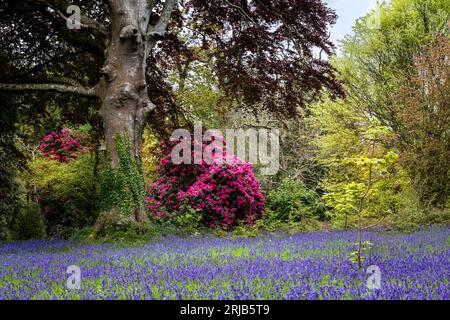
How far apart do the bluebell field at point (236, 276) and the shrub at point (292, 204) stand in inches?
324

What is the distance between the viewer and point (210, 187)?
503 inches

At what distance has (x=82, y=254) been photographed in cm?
598

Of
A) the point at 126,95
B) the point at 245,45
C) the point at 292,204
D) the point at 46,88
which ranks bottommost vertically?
the point at 292,204

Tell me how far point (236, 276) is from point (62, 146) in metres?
14.6

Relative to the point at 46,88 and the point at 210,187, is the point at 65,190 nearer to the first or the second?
the point at 210,187

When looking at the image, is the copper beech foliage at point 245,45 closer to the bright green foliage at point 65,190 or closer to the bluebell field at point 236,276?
the bright green foliage at point 65,190

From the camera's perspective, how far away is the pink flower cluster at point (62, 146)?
16516 mm

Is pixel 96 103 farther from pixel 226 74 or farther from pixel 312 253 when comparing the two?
pixel 312 253

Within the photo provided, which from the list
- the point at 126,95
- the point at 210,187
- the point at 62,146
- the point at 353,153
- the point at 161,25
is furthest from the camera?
the point at 353,153

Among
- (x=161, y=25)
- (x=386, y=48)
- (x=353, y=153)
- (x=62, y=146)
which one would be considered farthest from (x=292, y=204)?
(x=62, y=146)

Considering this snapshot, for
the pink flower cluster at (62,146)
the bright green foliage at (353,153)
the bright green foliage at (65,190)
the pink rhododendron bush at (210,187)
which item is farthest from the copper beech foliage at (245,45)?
the pink flower cluster at (62,146)

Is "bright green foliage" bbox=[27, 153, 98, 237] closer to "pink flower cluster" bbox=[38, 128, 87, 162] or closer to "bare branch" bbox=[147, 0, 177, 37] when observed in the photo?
"pink flower cluster" bbox=[38, 128, 87, 162]

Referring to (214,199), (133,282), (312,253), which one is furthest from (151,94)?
(133,282)

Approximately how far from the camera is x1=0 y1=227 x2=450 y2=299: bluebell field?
301 centimetres
